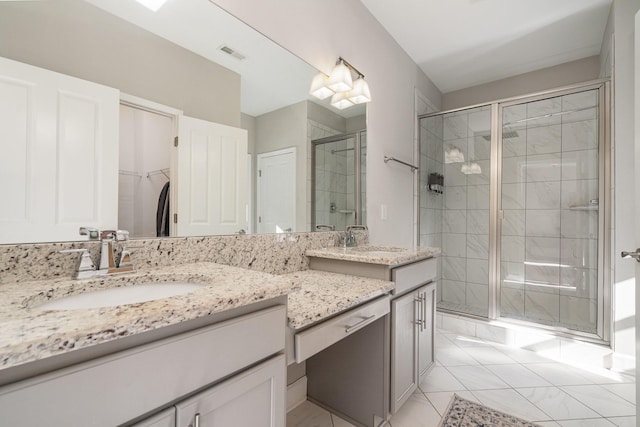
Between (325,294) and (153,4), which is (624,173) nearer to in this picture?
(325,294)

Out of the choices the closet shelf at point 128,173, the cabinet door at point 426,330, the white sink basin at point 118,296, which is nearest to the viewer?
the white sink basin at point 118,296

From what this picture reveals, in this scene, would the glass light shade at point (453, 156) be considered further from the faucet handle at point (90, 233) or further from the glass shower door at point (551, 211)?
the faucet handle at point (90, 233)

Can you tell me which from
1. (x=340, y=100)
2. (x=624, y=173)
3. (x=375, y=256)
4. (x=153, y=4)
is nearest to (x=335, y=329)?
(x=375, y=256)

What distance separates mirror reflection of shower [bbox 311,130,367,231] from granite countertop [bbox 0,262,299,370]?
921 millimetres

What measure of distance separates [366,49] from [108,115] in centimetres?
185

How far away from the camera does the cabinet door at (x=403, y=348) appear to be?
54.4 inches

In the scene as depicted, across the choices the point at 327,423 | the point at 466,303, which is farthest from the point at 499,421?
the point at 466,303

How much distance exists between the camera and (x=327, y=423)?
1.47 metres

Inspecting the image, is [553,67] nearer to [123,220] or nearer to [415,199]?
[415,199]

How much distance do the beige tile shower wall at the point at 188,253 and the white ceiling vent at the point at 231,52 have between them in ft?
2.64

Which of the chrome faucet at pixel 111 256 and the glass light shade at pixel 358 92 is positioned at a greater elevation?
Result: the glass light shade at pixel 358 92

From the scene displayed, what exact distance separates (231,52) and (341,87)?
2.42 feet

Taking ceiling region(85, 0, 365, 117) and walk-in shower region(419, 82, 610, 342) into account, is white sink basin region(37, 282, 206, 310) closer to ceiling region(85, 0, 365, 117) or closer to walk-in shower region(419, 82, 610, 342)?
ceiling region(85, 0, 365, 117)

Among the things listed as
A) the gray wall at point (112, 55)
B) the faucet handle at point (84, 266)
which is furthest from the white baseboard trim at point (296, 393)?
the gray wall at point (112, 55)
